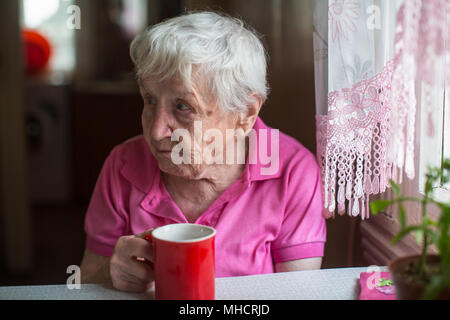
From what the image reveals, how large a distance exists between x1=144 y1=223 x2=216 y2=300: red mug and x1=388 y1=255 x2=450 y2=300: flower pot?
277 mm

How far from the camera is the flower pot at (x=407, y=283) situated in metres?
0.63

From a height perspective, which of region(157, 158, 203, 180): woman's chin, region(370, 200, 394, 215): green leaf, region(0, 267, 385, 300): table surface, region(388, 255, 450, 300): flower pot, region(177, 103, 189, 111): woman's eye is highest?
region(177, 103, 189, 111): woman's eye

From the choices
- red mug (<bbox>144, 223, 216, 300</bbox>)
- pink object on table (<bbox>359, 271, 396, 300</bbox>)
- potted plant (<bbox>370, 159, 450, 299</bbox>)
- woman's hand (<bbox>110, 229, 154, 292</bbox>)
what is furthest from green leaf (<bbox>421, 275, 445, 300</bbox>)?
woman's hand (<bbox>110, 229, 154, 292</bbox>)

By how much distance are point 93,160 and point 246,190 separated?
3021 mm

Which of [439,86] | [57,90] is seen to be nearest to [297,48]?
[439,86]

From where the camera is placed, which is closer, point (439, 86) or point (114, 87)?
point (439, 86)

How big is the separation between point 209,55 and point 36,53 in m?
3.87

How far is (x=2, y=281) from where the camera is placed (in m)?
2.77

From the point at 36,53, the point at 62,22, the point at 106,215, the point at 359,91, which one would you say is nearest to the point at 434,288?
the point at 359,91

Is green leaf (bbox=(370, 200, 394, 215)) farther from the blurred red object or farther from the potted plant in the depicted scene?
the blurred red object

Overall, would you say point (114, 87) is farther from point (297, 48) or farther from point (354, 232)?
point (354, 232)

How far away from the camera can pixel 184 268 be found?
77 centimetres

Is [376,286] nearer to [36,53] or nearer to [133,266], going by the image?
[133,266]

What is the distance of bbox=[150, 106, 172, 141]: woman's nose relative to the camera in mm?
1060
